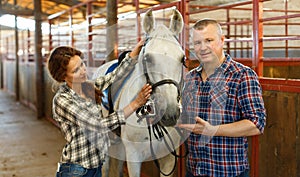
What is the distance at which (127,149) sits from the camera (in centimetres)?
231

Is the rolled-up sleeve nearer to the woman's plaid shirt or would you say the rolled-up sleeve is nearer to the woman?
the woman's plaid shirt

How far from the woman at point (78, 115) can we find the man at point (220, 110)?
0.89 ft

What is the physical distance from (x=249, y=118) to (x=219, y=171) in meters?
0.26

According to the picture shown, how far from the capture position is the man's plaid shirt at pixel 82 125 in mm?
1621

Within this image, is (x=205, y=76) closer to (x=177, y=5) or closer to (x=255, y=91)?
(x=255, y=91)

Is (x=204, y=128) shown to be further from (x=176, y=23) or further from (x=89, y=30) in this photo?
(x=89, y=30)

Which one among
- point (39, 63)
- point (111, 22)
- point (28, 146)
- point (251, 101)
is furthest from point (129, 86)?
point (39, 63)

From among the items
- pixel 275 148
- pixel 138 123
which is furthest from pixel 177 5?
pixel 275 148

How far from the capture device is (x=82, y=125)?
5.37 ft

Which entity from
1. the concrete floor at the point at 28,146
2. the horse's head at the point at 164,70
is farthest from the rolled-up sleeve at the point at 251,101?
the concrete floor at the point at 28,146

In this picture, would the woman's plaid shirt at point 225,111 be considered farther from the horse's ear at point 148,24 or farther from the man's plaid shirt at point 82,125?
the horse's ear at point 148,24

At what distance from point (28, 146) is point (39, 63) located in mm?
2433

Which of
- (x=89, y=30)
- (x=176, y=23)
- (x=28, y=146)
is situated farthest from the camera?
(x=89, y=30)

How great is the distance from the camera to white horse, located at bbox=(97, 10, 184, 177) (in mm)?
1649
